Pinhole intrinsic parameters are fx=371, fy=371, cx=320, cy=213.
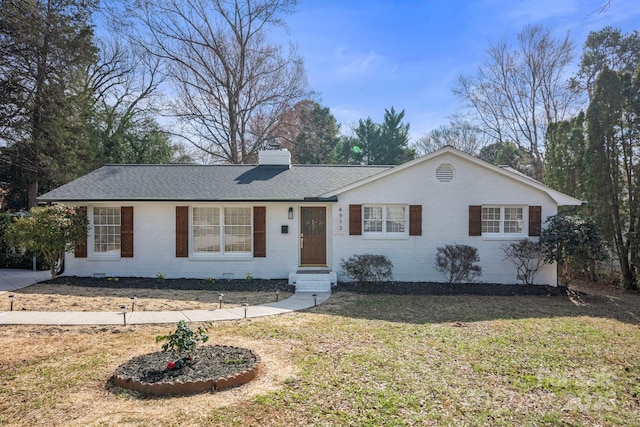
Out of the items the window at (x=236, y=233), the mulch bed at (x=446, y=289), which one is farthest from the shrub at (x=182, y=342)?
the window at (x=236, y=233)

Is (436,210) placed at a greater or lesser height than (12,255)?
greater

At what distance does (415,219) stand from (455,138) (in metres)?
20.1

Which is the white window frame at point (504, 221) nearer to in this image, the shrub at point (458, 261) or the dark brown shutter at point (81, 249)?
the shrub at point (458, 261)

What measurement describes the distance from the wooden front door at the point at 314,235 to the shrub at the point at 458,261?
371 centimetres

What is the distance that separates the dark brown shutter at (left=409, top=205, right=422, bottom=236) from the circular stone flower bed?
25.4ft

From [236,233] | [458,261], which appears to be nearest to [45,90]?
[236,233]

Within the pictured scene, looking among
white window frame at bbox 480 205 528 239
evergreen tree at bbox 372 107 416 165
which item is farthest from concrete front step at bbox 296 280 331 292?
evergreen tree at bbox 372 107 416 165

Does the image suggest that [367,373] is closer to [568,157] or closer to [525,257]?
[525,257]

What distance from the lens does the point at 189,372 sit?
4742 millimetres

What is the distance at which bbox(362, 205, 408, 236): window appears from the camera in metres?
12.1

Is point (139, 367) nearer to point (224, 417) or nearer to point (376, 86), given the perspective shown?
point (224, 417)

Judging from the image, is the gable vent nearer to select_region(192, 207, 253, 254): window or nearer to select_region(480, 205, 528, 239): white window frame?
select_region(480, 205, 528, 239): white window frame

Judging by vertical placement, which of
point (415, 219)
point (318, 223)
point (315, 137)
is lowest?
point (318, 223)

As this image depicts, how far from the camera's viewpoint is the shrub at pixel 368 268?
1112 cm
